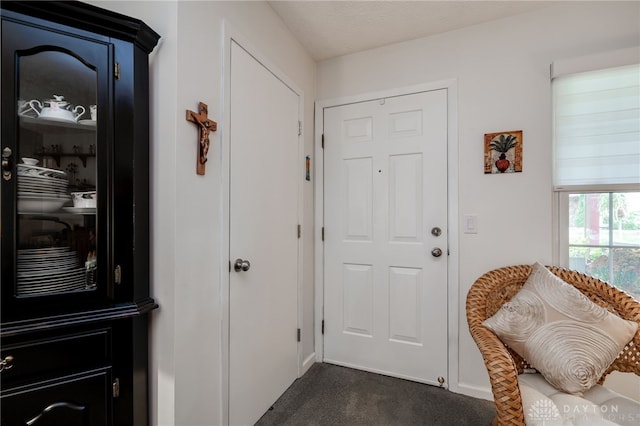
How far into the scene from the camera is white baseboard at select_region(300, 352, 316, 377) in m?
2.17

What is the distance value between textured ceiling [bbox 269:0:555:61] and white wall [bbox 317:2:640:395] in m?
0.09

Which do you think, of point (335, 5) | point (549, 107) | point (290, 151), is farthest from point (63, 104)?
point (549, 107)

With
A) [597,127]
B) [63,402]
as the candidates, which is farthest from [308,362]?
[597,127]

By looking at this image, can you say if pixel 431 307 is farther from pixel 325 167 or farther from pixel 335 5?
pixel 335 5

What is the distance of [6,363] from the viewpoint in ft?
2.93

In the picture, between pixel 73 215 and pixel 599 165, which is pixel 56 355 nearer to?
pixel 73 215

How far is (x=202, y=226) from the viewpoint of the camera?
4.30ft

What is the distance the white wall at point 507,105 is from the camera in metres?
1.73

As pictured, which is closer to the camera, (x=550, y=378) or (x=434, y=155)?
(x=550, y=378)

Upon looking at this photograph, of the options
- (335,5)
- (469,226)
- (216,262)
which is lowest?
(216,262)

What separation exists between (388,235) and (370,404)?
1117mm

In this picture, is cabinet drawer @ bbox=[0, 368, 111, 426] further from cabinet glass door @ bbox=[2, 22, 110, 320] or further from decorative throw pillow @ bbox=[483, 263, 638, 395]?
decorative throw pillow @ bbox=[483, 263, 638, 395]

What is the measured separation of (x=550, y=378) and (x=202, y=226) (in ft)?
5.54

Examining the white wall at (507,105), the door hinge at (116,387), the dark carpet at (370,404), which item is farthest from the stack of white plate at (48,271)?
the white wall at (507,105)
